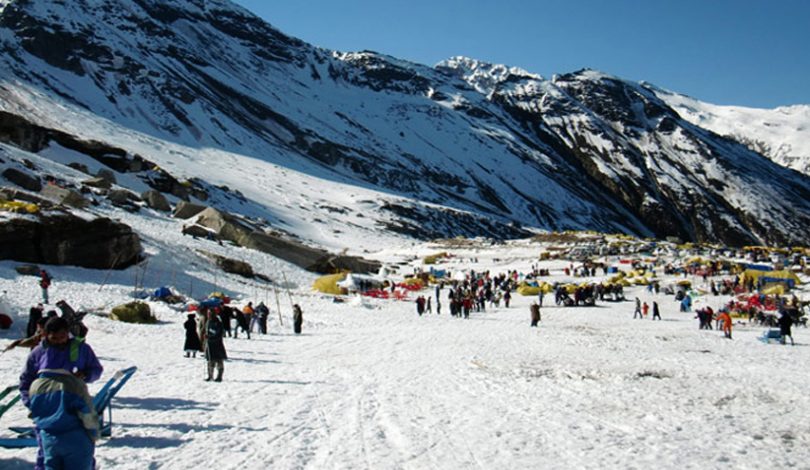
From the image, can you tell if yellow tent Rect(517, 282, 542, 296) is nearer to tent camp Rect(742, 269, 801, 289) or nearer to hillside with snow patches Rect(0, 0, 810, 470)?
hillside with snow patches Rect(0, 0, 810, 470)

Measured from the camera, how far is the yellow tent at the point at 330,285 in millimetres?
36906

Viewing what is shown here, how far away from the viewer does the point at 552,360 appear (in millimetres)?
15750

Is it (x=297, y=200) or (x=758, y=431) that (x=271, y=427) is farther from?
(x=297, y=200)

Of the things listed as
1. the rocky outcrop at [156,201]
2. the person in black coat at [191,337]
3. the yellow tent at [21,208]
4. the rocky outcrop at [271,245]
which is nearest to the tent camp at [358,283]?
the rocky outcrop at [271,245]

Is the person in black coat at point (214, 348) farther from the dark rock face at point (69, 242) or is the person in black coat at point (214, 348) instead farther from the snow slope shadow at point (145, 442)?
the dark rock face at point (69, 242)

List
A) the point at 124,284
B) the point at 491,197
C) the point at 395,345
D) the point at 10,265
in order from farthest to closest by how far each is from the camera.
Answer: the point at 491,197
the point at 124,284
the point at 10,265
the point at 395,345

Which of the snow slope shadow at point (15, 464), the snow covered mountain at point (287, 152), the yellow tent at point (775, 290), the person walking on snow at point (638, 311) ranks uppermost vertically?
the snow covered mountain at point (287, 152)

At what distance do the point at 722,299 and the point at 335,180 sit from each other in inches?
4125

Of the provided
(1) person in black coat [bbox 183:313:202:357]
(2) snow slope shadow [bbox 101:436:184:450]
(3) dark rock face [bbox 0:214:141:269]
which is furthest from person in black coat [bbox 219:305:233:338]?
(2) snow slope shadow [bbox 101:436:184:450]

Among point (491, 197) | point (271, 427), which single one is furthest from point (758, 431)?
point (491, 197)

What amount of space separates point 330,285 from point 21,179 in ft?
74.8

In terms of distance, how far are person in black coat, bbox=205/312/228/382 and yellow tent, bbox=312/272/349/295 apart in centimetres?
2459

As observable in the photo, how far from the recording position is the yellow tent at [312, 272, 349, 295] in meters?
36.9

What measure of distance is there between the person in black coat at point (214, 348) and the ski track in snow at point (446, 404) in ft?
1.57
